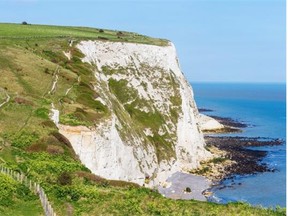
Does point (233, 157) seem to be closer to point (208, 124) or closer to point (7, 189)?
point (208, 124)

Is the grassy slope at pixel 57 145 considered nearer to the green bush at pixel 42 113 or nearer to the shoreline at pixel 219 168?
the green bush at pixel 42 113

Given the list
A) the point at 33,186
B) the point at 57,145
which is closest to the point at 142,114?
the point at 57,145

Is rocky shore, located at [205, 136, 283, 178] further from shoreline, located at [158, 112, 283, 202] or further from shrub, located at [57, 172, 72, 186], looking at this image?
shrub, located at [57, 172, 72, 186]

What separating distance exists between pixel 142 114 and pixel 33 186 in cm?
6895

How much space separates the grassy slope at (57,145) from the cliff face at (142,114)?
18.1 feet

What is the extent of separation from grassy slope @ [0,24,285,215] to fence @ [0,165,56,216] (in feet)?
2.61

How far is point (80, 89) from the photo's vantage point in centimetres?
8162

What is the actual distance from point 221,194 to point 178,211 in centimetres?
5374

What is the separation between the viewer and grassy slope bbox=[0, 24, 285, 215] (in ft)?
130

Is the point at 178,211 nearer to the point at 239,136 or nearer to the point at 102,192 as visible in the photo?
the point at 102,192

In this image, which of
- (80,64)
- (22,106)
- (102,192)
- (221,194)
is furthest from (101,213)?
(80,64)

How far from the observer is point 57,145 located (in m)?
54.1

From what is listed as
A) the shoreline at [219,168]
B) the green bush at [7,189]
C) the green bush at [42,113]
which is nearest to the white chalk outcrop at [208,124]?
the shoreline at [219,168]

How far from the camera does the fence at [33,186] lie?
37.2 meters
